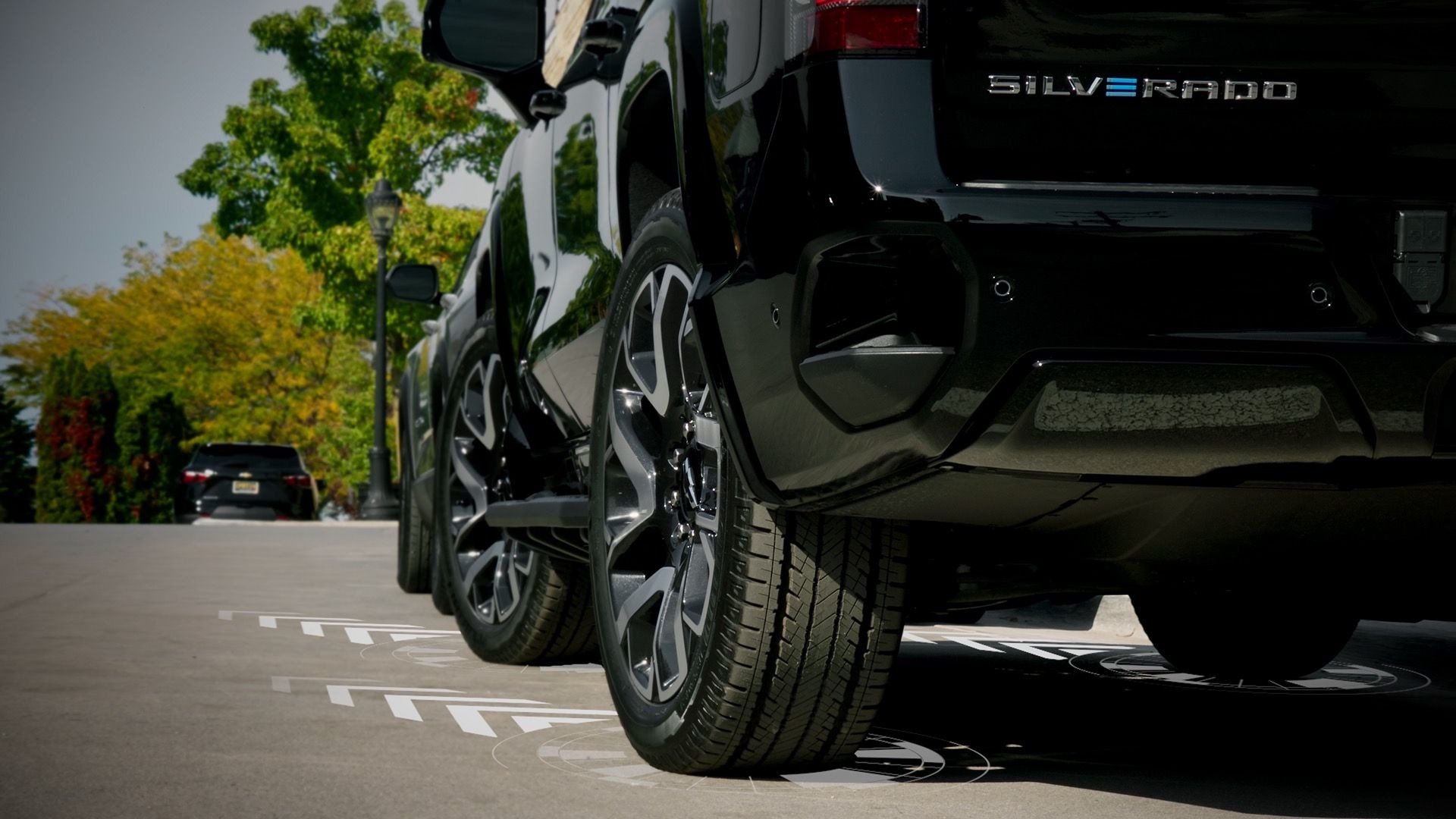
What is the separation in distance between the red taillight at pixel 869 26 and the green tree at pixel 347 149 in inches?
1000

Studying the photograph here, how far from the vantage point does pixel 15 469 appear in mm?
38156

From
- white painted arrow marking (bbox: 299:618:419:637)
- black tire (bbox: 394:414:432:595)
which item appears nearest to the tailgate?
white painted arrow marking (bbox: 299:618:419:637)

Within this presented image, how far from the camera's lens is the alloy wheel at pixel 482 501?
521cm

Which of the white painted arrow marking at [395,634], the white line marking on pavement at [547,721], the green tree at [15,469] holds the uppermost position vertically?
the white line marking on pavement at [547,721]

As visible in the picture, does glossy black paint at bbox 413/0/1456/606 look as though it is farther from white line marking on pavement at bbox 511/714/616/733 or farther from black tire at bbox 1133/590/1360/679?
black tire at bbox 1133/590/1360/679

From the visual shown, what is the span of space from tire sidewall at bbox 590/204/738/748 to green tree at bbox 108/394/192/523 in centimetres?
3149

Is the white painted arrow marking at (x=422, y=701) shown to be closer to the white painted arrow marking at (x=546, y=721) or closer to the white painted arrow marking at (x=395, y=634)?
the white painted arrow marking at (x=546, y=721)

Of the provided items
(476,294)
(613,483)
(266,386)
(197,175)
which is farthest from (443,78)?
(613,483)

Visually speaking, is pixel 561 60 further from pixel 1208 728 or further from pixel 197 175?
pixel 197 175

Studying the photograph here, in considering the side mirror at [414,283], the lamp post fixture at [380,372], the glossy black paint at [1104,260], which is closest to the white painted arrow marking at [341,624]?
the side mirror at [414,283]

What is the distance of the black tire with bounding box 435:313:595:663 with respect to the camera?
4910 millimetres

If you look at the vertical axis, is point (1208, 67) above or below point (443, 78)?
below

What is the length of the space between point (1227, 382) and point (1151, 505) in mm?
300

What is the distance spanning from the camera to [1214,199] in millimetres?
2432
